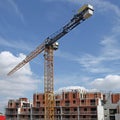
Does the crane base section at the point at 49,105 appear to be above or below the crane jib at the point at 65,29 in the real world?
below

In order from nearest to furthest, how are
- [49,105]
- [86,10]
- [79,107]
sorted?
[86,10] → [49,105] → [79,107]

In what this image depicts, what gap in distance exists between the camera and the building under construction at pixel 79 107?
387 feet

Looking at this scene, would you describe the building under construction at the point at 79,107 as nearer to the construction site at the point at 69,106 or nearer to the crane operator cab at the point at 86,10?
the construction site at the point at 69,106

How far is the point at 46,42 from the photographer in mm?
96000

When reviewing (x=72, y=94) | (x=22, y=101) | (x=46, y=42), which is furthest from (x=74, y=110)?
(x=46, y=42)

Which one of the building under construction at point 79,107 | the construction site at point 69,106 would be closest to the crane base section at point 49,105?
the construction site at point 69,106

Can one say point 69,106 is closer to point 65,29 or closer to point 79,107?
point 79,107

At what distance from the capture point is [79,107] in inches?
4712

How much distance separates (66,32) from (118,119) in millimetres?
42634

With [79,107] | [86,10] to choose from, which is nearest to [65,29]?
[86,10]

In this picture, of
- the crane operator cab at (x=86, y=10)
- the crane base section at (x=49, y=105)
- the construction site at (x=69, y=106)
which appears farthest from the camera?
the construction site at (x=69, y=106)

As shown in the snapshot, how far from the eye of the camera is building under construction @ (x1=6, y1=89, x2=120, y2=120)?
118m

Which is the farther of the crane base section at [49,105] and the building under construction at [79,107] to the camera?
the building under construction at [79,107]

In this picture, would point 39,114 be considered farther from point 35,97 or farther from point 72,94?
point 72,94
